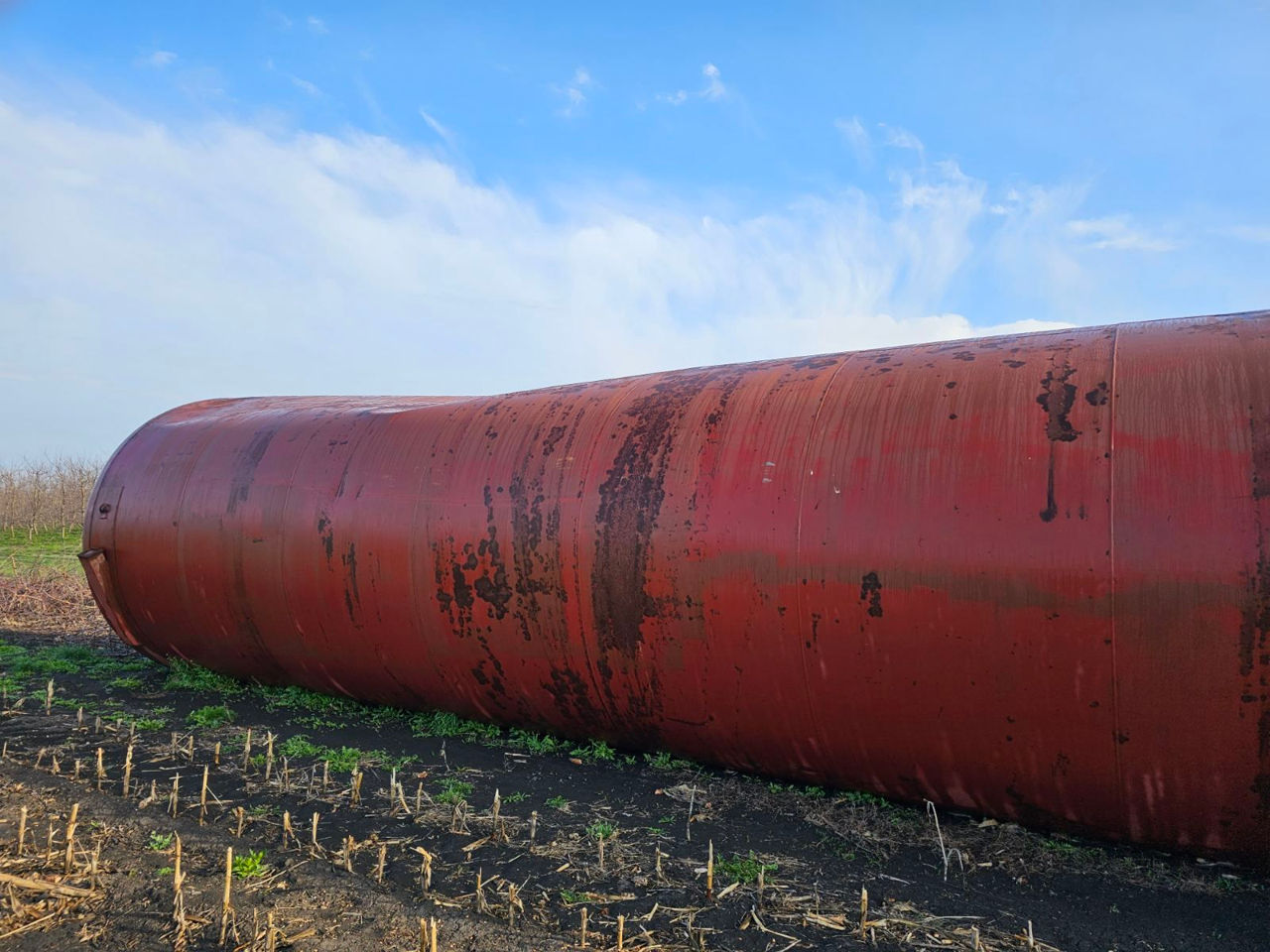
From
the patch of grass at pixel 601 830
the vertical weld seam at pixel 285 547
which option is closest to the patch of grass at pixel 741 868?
the patch of grass at pixel 601 830

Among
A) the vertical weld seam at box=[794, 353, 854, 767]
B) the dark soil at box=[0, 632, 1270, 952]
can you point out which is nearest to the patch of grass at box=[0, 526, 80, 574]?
the dark soil at box=[0, 632, 1270, 952]

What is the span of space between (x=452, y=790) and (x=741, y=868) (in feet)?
6.14

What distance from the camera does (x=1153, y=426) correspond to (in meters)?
3.93

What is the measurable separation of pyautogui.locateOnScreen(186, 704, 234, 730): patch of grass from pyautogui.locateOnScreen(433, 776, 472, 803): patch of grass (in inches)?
94.1

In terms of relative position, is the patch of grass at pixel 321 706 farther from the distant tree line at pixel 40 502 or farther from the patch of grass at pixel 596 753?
the distant tree line at pixel 40 502

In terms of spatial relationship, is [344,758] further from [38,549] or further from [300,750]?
[38,549]

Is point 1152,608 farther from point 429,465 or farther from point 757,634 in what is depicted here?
point 429,465

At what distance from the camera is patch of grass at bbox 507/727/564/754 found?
228 inches

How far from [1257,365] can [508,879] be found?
4.22 m

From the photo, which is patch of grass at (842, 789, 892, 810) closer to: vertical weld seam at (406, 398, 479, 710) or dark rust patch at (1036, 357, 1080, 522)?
dark rust patch at (1036, 357, 1080, 522)

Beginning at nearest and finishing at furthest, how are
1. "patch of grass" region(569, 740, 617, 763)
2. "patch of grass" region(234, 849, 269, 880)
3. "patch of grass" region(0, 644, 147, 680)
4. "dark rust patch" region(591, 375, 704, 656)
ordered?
"patch of grass" region(234, 849, 269, 880) → "dark rust patch" region(591, 375, 704, 656) → "patch of grass" region(569, 740, 617, 763) → "patch of grass" region(0, 644, 147, 680)

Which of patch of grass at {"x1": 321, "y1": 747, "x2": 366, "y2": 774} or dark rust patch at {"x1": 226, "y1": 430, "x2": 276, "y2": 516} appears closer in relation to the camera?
patch of grass at {"x1": 321, "y1": 747, "x2": 366, "y2": 774}

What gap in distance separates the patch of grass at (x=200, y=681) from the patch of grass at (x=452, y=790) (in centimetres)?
323

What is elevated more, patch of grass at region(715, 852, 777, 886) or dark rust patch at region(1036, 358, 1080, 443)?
dark rust patch at region(1036, 358, 1080, 443)
